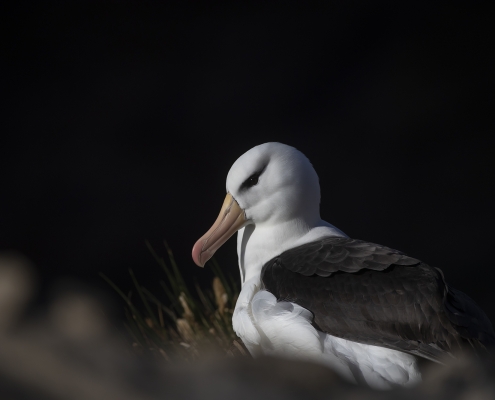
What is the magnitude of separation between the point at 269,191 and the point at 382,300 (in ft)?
3.09

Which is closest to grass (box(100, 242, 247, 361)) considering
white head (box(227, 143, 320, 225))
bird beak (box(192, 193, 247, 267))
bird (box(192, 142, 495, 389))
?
bird beak (box(192, 193, 247, 267))

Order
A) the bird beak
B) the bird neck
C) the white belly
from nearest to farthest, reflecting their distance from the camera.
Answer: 1. the white belly
2. the bird neck
3. the bird beak

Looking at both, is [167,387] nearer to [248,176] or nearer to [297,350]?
[297,350]

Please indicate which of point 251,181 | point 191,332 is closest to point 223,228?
point 251,181

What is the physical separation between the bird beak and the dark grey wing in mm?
567

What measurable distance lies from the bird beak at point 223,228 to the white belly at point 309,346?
57cm

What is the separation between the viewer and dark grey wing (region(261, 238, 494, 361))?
8.47 feet

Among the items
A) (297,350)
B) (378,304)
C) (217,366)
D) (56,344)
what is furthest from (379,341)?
(56,344)

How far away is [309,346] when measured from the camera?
104 inches

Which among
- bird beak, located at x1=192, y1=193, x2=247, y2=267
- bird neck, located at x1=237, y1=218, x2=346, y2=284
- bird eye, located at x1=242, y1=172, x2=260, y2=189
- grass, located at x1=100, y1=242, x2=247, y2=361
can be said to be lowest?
grass, located at x1=100, y1=242, x2=247, y2=361

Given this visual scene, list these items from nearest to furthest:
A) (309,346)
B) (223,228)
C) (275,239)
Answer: (309,346), (275,239), (223,228)

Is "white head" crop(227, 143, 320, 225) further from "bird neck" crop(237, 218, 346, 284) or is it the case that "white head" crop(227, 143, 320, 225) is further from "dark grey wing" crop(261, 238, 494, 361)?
"dark grey wing" crop(261, 238, 494, 361)

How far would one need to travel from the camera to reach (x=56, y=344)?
0.90 m

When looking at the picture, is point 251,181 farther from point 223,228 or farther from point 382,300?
point 382,300
